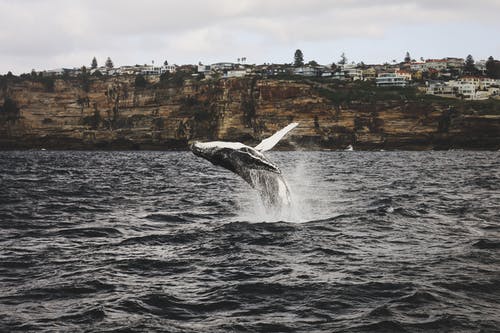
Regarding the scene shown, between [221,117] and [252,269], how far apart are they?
127066mm

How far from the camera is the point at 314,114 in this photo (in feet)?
435

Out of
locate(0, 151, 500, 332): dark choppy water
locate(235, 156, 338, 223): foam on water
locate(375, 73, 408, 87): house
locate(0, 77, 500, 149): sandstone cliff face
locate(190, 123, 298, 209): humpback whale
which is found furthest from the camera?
locate(375, 73, 408, 87): house

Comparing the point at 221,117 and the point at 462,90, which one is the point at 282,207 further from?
the point at 462,90

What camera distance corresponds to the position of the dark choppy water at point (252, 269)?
9.71 metres

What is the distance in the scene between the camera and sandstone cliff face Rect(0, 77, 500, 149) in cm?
12562

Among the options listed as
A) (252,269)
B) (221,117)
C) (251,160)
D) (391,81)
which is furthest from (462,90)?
(252,269)

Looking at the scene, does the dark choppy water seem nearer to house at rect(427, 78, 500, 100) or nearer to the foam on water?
the foam on water

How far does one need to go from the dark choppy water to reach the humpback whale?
1.45 metres

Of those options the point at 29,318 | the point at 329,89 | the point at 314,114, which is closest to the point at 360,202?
the point at 29,318

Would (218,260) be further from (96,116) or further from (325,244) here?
(96,116)

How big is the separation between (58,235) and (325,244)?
8580 mm

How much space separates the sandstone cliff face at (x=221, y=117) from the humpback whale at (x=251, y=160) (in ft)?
371

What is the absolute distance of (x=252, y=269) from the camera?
1309 centimetres

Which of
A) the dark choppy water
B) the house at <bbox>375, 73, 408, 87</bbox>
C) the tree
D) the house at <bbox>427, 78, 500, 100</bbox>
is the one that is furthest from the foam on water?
the house at <bbox>375, 73, 408, 87</bbox>
